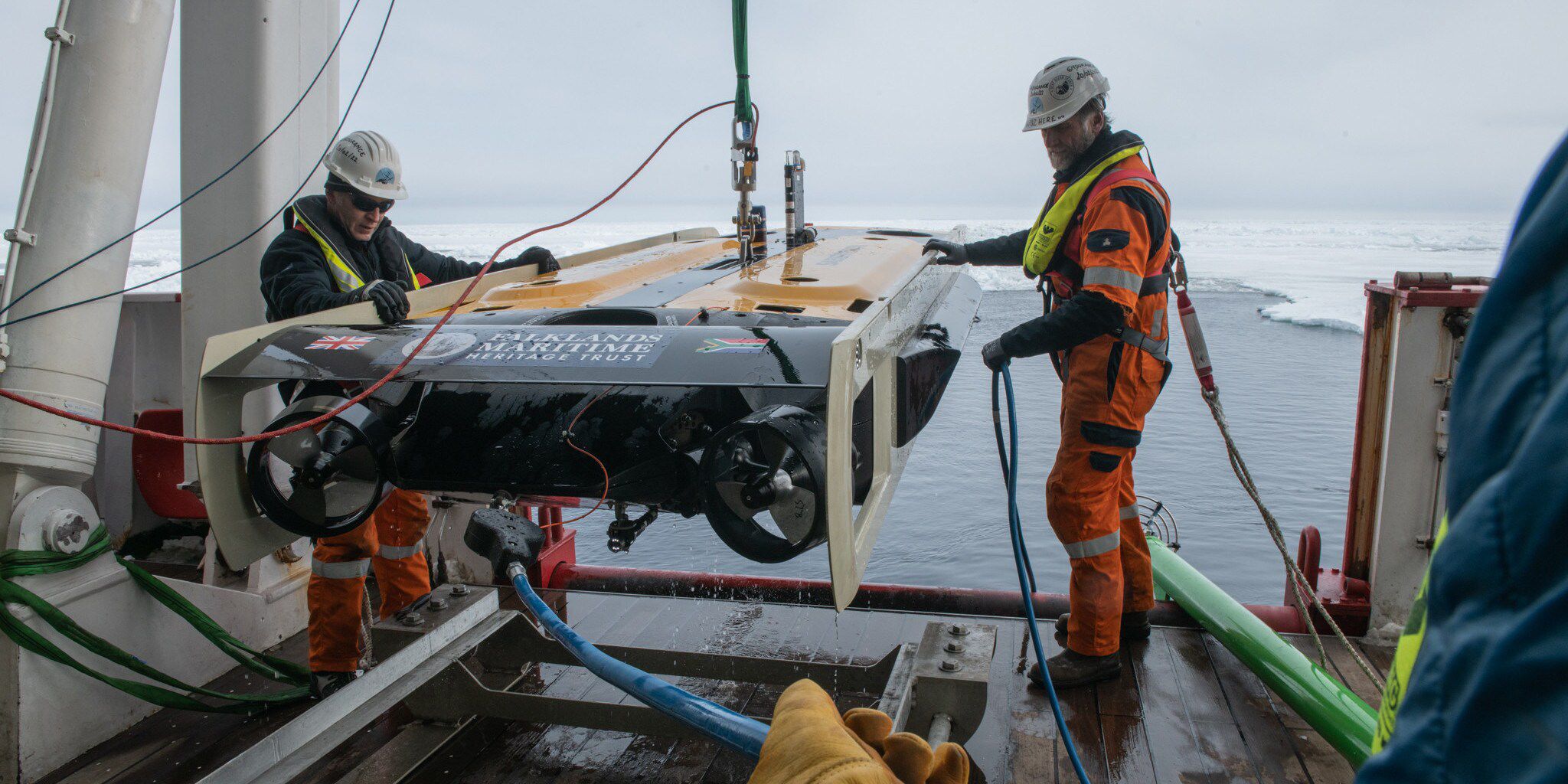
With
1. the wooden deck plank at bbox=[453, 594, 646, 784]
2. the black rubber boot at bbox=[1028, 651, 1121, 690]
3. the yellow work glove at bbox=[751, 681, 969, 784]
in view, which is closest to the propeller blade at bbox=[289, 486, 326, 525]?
the wooden deck plank at bbox=[453, 594, 646, 784]

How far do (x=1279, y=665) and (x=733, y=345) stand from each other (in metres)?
1.82

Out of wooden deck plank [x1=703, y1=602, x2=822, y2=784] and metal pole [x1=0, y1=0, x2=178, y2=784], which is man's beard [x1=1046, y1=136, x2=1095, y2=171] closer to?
wooden deck plank [x1=703, y1=602, x2=822, y2=784]

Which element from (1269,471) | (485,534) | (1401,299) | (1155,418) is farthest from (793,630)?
(1155,418)

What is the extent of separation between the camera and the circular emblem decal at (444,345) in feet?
6.82

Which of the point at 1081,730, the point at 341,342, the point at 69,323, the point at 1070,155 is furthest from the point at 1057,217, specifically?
the point at 69,323

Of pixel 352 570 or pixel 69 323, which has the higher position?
pixel 69 323

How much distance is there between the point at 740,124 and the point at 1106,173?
3.37 ft

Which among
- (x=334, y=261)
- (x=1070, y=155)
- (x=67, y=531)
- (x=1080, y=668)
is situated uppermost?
(x=1070, y=155)

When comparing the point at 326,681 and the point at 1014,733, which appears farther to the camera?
the point at 326,681

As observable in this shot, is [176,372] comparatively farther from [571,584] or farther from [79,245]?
[571,584]

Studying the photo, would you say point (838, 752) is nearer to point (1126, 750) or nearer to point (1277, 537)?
point (1126, 750)

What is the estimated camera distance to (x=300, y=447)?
7.19 feet

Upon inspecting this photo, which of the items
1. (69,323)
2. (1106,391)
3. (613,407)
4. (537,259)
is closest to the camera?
(613,407)

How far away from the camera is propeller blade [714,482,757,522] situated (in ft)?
6.59
